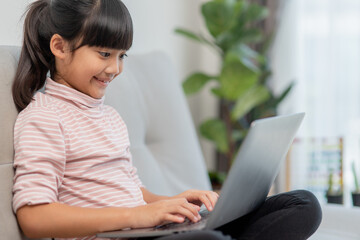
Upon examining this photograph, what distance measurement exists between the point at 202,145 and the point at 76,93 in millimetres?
2566

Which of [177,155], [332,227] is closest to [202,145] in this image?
[177,155]

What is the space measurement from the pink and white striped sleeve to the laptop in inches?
5.8

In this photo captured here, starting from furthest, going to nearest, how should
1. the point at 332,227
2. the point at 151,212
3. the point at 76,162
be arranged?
the point at 332,227 → the point at 76,162 → the point at 151,212

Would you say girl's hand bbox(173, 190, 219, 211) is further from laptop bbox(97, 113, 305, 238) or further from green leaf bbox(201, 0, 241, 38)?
green leaf bbox(201, 0, 241, 38)

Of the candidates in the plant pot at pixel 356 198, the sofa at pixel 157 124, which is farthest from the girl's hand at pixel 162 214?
the plant pot at pixel 356 198

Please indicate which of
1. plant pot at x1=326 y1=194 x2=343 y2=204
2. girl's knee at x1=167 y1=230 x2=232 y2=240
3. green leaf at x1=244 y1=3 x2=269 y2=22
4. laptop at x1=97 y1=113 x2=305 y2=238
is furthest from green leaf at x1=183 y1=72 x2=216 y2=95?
girl's knee at x1=167 y1=230 x2=232 y2=240

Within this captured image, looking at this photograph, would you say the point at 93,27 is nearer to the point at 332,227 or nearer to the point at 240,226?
the point at 240,226

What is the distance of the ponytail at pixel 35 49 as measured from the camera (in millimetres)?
1205

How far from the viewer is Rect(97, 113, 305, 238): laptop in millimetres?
958

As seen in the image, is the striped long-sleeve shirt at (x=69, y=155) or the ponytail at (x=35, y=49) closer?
the striped long-sleeve shirt at (x=69, y=155)

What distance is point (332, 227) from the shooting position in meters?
1.54

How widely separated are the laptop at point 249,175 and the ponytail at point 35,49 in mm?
406

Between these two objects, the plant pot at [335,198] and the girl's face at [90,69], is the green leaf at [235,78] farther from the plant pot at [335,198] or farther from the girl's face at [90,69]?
the girl's face at [90,69]

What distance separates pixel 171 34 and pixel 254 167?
2211 mm
